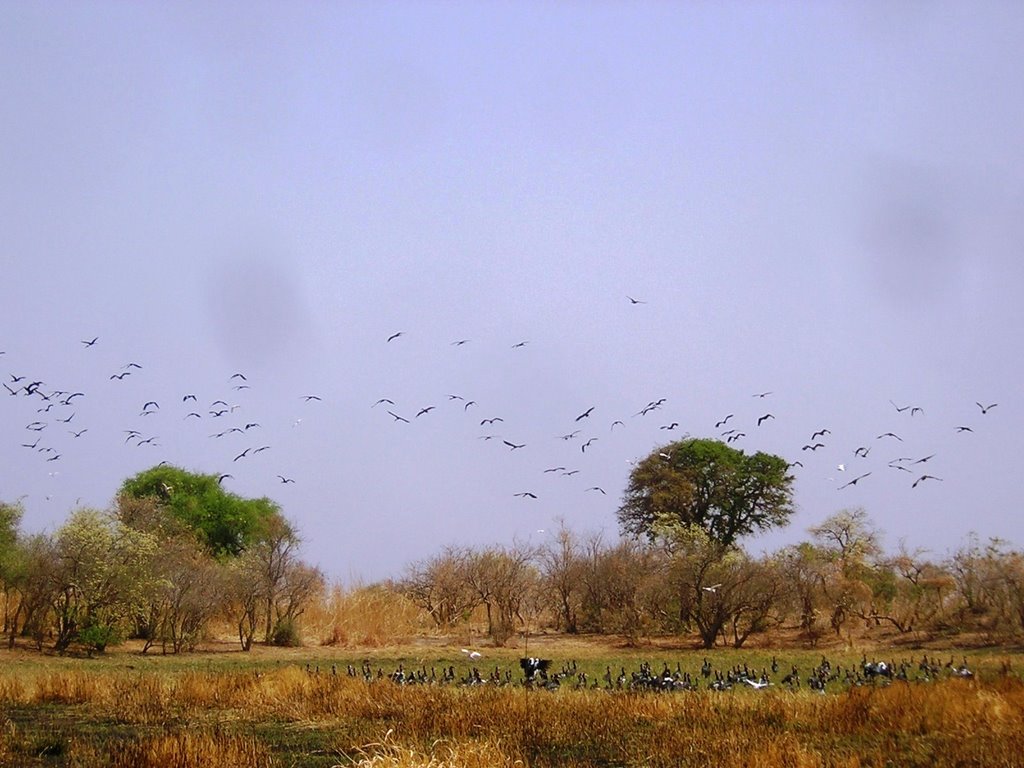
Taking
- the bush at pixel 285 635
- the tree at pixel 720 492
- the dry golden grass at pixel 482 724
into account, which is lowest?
the dry golden grass at pixel 482 724

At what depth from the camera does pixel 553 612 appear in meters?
54.0

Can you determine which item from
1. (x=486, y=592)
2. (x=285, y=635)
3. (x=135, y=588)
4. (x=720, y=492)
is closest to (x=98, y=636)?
(x=135, y=588)

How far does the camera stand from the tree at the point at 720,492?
60188 millimetres

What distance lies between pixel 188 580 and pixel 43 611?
5.37m

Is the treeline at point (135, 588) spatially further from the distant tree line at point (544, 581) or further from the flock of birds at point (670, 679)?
the flock of birds at point (670, 679)

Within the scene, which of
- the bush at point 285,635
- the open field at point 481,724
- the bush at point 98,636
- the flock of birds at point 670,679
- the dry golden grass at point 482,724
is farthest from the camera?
the bush at point 285,635

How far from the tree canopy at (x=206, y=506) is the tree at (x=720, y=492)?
75.9 feet

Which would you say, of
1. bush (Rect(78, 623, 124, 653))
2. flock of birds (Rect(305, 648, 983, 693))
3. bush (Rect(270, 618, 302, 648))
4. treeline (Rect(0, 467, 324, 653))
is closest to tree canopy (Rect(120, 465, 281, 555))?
treeline (Rect(0, 467, 324, 653))

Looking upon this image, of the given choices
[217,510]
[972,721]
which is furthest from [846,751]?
[217,510]

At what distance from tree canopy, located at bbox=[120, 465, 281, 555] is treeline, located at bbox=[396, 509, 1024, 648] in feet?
37.8

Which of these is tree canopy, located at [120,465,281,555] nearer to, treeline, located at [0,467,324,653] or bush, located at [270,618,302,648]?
treeline, located at [0,467,324,653]

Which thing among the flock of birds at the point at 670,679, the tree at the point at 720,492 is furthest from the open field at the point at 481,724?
the tree at the point at 720,492

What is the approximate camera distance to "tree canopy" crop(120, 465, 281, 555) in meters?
59.2

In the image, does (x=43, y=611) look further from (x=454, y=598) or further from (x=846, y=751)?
(x=846, y=751)
